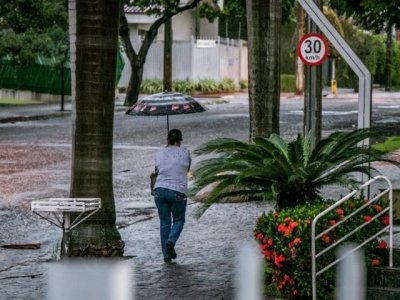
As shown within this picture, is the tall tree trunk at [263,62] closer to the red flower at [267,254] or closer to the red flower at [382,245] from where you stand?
the red flower at [382,245]

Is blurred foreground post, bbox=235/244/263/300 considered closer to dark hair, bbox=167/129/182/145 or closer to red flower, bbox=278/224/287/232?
red flower, bbox=278/224/287/232

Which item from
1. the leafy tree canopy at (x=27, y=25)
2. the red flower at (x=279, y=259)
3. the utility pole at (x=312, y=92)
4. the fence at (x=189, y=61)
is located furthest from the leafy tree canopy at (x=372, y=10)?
the fence at (x=189, y=61)

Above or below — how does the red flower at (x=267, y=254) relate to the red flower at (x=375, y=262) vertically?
above

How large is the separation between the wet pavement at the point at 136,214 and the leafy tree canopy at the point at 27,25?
8.03ft

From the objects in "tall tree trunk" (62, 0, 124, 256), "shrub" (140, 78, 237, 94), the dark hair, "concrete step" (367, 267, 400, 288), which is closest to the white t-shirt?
the dark hair

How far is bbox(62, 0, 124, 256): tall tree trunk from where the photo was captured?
12.6 meters

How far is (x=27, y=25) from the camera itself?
3781 centimetres

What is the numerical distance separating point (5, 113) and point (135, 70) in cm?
788

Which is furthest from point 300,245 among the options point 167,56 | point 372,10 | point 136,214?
point 167,56

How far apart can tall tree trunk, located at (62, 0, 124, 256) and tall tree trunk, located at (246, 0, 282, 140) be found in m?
5.58

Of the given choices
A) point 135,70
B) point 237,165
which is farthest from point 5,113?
point 237,165

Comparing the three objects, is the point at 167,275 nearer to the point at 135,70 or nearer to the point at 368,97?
the point at 368,97

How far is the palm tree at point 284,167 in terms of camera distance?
1116 centimetres

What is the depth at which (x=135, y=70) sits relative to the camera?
4678 cm
